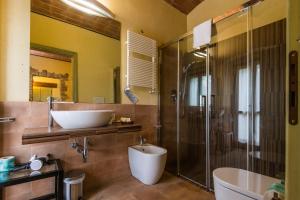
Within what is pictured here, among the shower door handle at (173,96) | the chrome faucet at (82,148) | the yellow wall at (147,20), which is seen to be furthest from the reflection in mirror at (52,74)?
the shower door handle at (173,96)

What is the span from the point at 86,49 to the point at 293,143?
7.05 feet

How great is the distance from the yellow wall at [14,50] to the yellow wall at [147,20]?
0.93 metres

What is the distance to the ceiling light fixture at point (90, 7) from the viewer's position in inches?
79.3

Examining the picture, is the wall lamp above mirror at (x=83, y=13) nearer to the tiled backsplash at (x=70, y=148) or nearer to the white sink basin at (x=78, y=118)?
the tiled backsplash at (x=70, y=148)

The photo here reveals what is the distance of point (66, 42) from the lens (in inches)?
77.7

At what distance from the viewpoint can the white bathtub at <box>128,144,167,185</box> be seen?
2.08 metres

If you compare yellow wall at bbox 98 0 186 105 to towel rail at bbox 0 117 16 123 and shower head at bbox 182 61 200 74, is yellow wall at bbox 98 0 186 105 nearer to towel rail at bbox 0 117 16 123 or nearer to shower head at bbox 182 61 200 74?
shower head at bbox 182 61 200 74

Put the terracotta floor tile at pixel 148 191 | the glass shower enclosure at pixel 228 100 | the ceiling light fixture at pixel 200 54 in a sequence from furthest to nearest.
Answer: the ceiling light fixture at pixel 200 54
the terracotta floor tile at pixel 148 191
the glass shower enclosure at pixel 228 100

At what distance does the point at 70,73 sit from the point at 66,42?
35 cm

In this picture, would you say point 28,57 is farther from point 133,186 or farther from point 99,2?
point 133,186

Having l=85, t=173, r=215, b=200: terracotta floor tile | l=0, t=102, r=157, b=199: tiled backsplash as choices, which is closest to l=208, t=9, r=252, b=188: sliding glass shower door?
l=85, t=173, r=215, b=200: terracotta floor tile

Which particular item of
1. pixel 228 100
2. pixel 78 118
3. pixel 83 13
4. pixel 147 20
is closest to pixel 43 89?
pixel 78 118

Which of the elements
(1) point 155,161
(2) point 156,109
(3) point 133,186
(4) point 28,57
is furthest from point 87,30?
(3) point 133,186

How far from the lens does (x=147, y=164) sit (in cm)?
211
